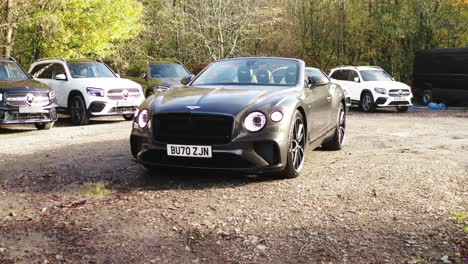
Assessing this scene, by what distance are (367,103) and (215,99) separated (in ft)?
42.5

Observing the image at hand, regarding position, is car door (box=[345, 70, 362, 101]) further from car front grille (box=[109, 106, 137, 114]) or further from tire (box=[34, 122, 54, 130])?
tire (box=[34, 122, 54, 130])

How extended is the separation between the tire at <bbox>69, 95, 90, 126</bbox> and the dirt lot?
501 cm

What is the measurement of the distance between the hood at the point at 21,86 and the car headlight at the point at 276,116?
744 centimetres

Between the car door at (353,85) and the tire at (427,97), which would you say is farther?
the tire at (427,97)

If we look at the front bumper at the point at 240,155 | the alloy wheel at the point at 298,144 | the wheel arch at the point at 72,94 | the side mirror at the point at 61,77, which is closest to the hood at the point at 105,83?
the wheel arch at the point at 72,94

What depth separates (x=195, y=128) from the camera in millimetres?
5512

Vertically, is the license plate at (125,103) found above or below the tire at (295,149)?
below

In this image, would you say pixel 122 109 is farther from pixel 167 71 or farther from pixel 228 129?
pixel 228 129

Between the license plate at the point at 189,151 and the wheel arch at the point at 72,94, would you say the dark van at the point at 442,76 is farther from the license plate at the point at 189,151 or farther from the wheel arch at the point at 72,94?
the license plate at the point at 189,151

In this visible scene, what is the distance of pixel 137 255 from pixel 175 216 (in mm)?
930

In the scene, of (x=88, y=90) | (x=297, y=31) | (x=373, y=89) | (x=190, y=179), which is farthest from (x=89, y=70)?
(x=297, y=31)

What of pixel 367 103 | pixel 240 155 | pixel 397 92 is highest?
pixel 240 155

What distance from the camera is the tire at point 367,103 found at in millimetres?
17500

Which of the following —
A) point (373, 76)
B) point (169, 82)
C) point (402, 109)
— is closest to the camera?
point (169, 82)
